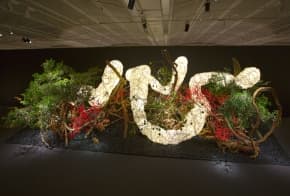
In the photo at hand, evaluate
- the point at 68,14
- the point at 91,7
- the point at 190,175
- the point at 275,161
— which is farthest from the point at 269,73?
the point at 68,14

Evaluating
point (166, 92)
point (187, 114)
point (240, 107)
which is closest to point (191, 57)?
point (166, 92)

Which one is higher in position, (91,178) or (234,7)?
(234,7)

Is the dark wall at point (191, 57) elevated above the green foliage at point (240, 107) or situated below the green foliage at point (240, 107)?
above

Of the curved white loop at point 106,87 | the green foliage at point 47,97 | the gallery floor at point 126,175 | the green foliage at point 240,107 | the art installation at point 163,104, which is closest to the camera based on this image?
the gallery floor at point 126,175

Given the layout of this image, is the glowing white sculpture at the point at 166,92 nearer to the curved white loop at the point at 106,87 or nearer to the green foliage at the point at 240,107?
the curved white loop at the point at 106,87

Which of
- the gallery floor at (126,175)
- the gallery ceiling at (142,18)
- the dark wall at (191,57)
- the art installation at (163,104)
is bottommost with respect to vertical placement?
the gallery floor at (126,175)

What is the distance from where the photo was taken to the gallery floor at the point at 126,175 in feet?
9.86

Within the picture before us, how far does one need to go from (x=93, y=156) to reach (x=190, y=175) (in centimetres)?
151

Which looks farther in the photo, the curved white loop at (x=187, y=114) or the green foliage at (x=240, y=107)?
the curved white loop at (x=187, y=114)

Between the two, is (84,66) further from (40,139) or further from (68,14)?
(40,139)

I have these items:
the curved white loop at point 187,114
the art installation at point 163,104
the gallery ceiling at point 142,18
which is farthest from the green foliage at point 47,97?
the gallery ceiling at point 142,18

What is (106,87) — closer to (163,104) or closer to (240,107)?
(163,104)

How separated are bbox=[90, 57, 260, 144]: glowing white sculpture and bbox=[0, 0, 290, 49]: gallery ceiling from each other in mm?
997

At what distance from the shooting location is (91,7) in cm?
405
